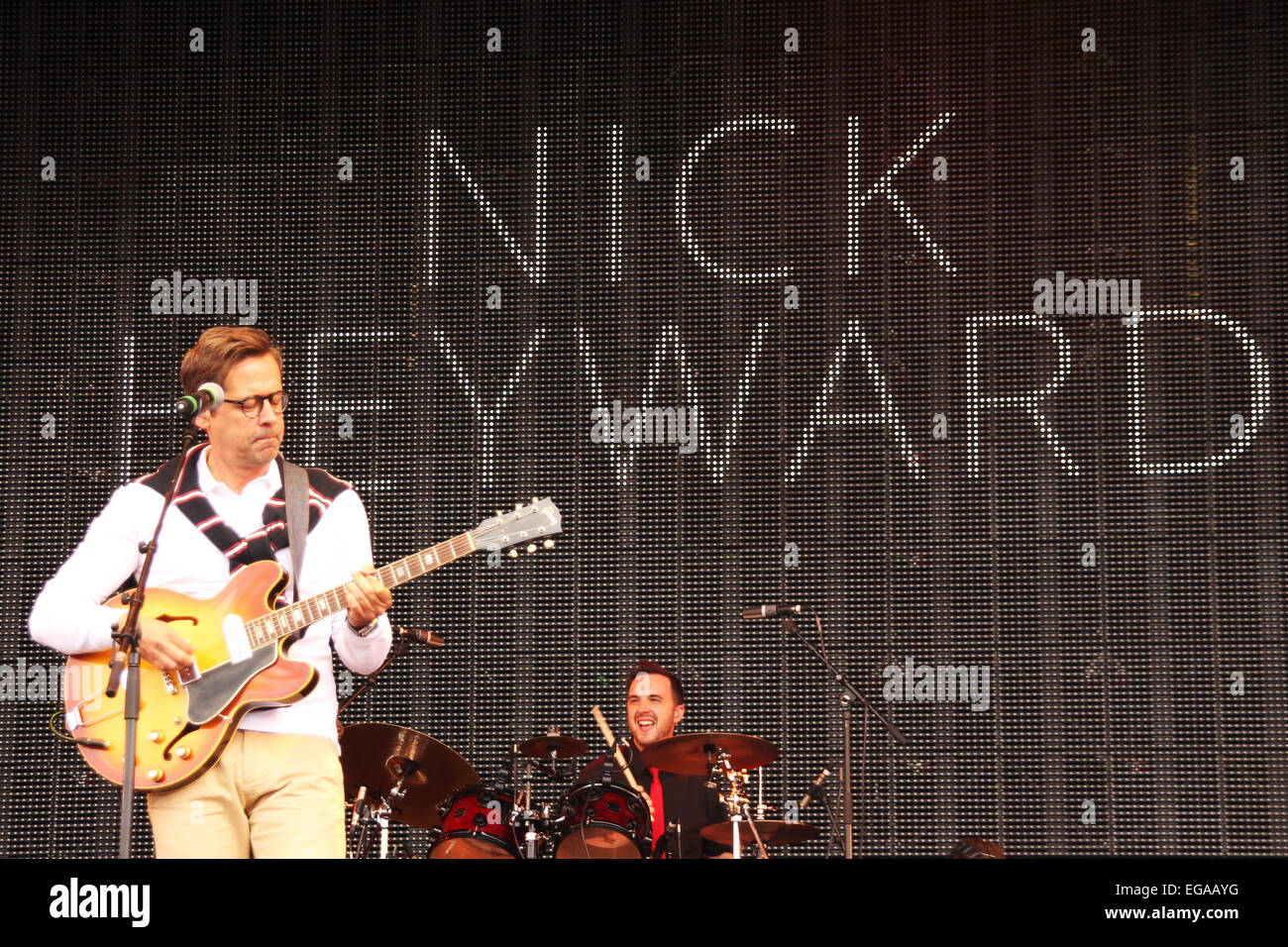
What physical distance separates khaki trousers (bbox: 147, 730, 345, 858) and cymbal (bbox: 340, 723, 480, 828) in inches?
74.5

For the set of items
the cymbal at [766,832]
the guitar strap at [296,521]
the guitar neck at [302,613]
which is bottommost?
the cymbal at [766,832]

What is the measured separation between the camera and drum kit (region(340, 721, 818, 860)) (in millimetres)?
6742

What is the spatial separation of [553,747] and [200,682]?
2.41 m

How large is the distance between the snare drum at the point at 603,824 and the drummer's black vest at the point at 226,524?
2257mm

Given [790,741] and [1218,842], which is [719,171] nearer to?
[790,741]

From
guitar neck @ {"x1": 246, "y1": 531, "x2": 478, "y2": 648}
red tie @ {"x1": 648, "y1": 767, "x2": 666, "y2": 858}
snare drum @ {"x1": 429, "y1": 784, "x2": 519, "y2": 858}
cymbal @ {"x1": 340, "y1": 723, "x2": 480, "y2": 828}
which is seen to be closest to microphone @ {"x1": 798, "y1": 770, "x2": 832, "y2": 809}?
red tie @ {"x1": 648, "y1": 767, "x2": 666, "y2": 858}

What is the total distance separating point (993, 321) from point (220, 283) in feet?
14.6

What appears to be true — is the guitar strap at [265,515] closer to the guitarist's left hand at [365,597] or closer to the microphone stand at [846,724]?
the guitarist's left hand at [365,597]

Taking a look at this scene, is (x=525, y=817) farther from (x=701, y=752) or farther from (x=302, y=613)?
(x=302, y=613)

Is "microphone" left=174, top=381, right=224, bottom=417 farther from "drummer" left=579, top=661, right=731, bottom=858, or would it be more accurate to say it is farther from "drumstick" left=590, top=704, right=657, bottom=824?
"drummer" left=579, top=661, right=731, bottom=858

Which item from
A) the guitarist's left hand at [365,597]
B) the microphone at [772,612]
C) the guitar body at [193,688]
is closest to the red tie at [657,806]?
the microphone at [772,612]

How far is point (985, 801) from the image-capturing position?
301 inches

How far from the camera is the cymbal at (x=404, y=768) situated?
6.80m
